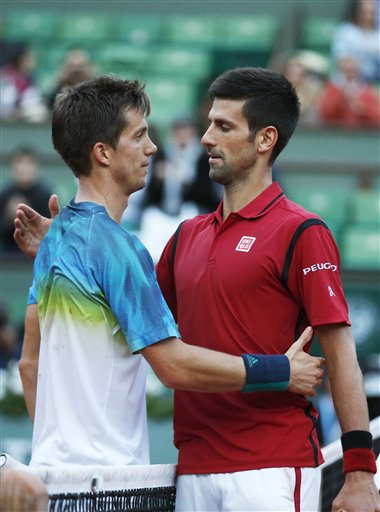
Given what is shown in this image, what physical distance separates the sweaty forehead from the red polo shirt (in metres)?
0.39

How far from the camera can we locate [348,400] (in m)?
3.79

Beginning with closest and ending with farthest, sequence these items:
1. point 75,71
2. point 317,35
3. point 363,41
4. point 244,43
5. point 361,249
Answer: point 361,249 → point 75,71 → point 363,41 → point 317,35 → point 244,43

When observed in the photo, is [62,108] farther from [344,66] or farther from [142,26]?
[142,26]

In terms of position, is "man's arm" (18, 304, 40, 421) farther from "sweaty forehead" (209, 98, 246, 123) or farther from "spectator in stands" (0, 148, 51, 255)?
"spectator in stands" (0, 148, 51, 255)

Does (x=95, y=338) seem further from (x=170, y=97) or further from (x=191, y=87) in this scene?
(x=191, y=87)

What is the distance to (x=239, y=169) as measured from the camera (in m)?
4.18

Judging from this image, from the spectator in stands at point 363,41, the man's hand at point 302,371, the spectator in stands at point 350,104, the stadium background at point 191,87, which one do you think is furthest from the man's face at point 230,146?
the spectator in stands at point 363,41

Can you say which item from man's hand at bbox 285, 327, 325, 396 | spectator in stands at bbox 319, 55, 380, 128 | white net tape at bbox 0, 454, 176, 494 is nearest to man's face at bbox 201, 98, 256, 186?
man's hand at bbox 285, 327, 325, 396

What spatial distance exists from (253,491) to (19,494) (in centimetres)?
114

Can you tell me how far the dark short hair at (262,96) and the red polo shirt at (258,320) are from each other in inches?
14.3

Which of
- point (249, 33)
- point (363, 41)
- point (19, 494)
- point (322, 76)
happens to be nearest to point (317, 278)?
point (19, 494)

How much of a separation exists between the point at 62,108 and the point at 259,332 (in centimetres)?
103

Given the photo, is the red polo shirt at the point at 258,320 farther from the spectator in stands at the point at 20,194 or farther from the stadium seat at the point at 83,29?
the stadium seat at the point at 83,29

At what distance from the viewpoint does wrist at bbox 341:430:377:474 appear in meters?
3.74
